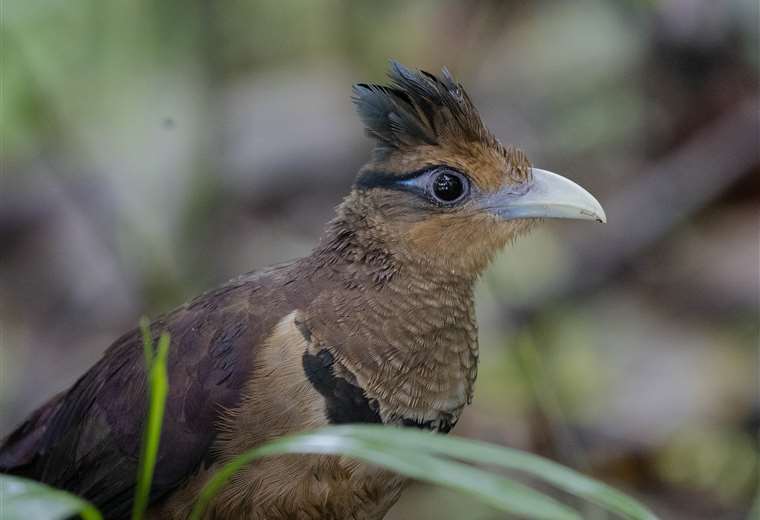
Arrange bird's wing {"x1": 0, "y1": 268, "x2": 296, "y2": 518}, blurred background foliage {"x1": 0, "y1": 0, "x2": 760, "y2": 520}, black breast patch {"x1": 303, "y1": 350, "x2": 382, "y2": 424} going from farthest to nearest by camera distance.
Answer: blurred background foliage {"x1": 0, "y1": 0, "x2": 760, "y2": 520} < bird's wing {"x1": 0, "y1": 268, "x2": 296, "y2": 518} < black breast patch {"x1": 303, "y1": 350, "x2": 382, "y2": 424}

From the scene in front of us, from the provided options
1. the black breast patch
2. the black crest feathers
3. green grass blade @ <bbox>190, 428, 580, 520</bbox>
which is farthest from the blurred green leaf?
the black crest feathers

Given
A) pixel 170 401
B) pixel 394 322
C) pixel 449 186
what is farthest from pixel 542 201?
pixel 170 401

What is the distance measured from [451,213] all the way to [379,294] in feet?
1.14

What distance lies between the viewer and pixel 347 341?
3.41 m

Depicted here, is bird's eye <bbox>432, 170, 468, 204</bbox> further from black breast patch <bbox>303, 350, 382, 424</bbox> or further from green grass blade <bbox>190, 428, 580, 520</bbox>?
green grass blade <bbox>190, 428, 580, 520</bbox>

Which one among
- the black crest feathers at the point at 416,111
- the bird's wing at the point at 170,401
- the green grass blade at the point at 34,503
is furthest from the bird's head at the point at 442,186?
the green grass blade at the point at 34,503

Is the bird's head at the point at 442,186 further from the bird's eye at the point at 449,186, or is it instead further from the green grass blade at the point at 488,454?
the green grass blade at the point at 488,454

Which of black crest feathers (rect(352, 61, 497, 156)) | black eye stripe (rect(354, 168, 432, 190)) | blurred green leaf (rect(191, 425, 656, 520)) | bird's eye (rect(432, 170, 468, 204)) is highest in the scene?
black crest feathers (rect(352, 61, 497, 156))

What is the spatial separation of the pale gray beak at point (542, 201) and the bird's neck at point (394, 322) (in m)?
0.25

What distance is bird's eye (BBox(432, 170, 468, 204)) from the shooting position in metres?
3.64

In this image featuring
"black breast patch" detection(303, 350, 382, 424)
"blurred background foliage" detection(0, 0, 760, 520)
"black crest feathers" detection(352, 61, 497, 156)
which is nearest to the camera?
"black breast patch" detection(303, 350, 382, 424)

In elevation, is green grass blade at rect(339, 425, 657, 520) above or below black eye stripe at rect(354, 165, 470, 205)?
below

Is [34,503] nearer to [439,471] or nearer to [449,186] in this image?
[439,471]

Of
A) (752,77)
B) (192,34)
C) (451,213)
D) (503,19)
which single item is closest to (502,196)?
(451,213)
